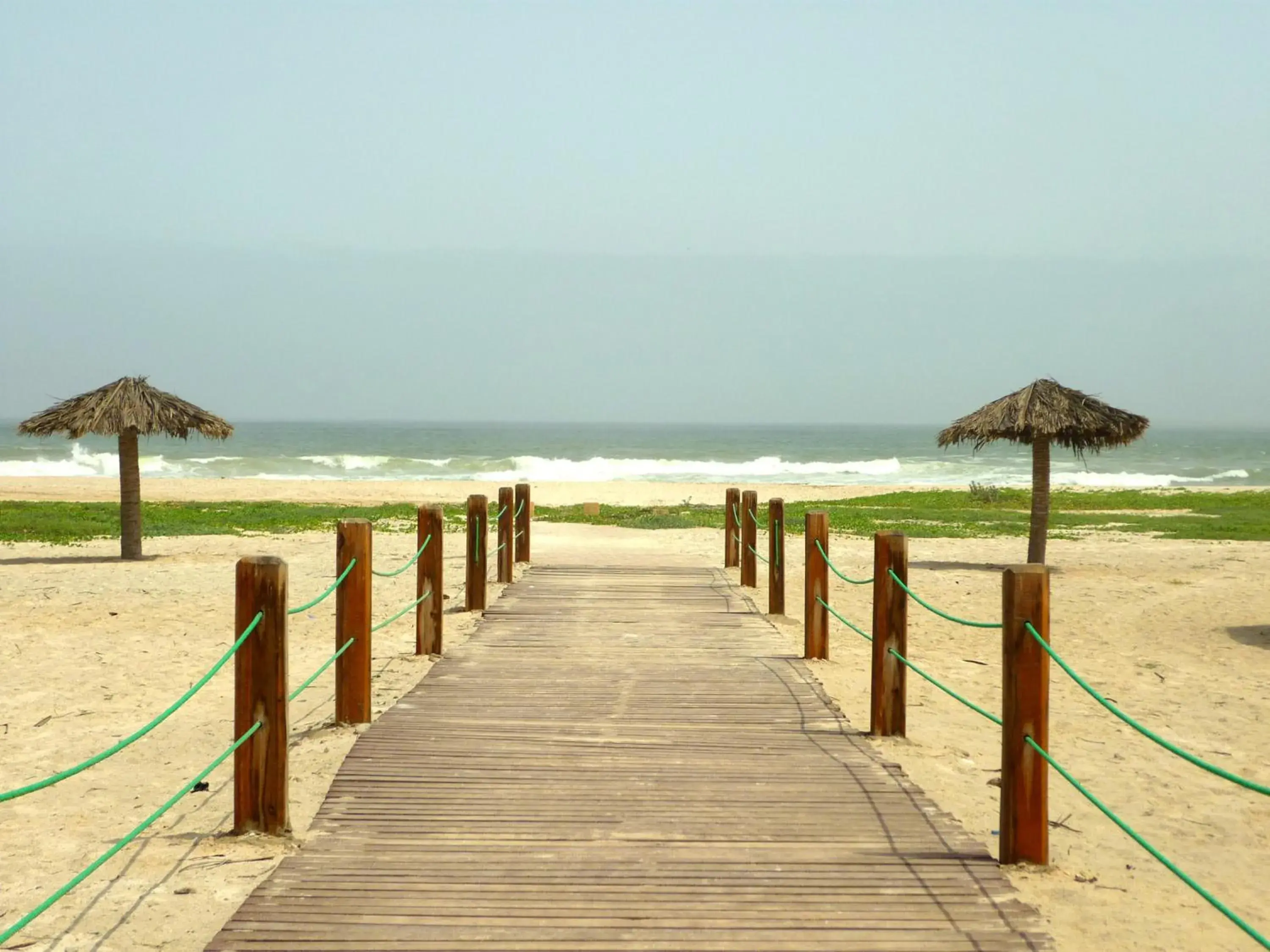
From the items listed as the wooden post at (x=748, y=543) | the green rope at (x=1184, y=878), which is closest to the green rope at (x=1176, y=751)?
the green rope at (x=1184, y=878)

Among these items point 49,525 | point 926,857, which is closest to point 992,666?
point 926,857

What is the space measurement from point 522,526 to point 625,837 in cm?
1086

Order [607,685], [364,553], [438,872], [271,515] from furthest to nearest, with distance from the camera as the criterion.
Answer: [271,515] → [607,685] → [364,553] → [438,872]

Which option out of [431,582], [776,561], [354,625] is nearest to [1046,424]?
[776,561]

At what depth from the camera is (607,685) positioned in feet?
24.3

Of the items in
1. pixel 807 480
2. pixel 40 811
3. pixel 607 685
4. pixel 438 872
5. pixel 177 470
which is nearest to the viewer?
pixel 438 872

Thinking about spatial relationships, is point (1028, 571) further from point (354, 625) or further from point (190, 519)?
point (190, 519)

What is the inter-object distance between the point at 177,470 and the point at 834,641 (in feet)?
164

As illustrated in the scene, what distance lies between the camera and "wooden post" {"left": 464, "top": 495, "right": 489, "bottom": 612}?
10.3 m

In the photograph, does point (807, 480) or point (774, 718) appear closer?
point (774, 718)

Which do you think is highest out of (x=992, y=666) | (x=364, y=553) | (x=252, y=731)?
(x=364, y=553)

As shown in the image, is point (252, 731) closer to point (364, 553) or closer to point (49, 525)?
point (364, 553)

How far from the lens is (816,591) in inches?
341

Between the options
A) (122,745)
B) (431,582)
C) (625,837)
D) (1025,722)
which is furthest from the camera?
(431,582)
